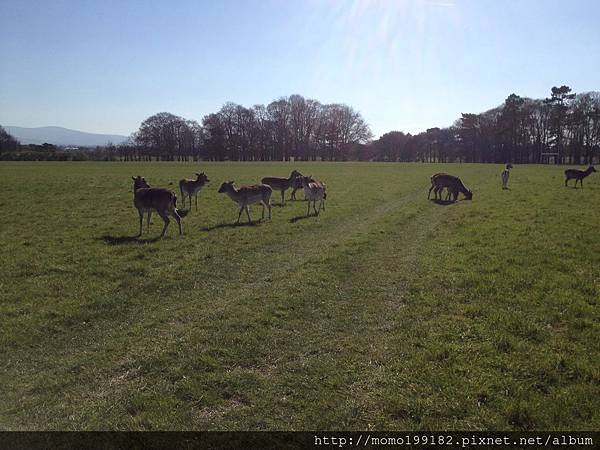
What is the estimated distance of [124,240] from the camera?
11852 mm

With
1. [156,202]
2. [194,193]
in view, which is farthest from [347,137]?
[156,202]

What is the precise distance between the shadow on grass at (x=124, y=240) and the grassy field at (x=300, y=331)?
0.14 metres

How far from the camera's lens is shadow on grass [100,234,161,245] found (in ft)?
38.0

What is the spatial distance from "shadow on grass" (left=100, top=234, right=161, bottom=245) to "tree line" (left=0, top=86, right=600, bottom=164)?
83219 millimetres

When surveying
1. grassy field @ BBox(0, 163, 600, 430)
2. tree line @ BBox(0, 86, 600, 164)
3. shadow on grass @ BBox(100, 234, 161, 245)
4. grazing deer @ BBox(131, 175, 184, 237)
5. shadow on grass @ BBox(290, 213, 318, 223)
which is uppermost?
tree line @ BBox(0, 86, 600, 164)

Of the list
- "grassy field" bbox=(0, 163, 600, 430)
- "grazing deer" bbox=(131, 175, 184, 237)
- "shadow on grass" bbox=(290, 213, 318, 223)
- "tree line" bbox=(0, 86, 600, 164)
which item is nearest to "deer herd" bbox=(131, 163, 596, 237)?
"grazing deer" bbox=(131, 175, 184, 237)

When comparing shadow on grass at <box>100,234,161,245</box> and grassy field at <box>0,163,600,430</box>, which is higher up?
shadow on grass at <box>100,234,161,245</box>

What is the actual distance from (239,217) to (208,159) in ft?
289

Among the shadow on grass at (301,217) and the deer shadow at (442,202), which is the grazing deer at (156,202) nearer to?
the shadow on grass at (301,217)

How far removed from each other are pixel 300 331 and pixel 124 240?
26.8 feet

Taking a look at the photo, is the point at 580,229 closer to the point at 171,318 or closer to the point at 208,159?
the point at 171,318

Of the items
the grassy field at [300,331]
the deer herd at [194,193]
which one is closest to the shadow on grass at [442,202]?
the deer herd at [194,193]

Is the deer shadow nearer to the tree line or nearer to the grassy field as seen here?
the grassy field

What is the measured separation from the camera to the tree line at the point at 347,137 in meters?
81.3
